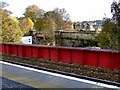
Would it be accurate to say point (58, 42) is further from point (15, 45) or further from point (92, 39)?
point (15, 45)

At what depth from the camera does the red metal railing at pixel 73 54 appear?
7766 mm

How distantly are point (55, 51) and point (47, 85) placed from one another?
171 inches

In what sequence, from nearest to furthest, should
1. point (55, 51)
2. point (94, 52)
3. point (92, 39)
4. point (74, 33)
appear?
point (94, 52) → point (55, 51) → point (92, 39) → point (74, 33)

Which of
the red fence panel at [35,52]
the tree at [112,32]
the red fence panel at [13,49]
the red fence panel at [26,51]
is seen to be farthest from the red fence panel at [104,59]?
the red fence panel at [13,49]

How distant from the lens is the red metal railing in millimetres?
7766

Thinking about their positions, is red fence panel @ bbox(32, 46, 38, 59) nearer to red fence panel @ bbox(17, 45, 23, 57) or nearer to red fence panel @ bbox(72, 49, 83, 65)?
red fence panel @ bbox(17, 45, 23, 57)

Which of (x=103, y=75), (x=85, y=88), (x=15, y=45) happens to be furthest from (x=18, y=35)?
(x=85, y=88)

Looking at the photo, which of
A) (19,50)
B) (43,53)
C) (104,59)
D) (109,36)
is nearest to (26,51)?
(19,50)

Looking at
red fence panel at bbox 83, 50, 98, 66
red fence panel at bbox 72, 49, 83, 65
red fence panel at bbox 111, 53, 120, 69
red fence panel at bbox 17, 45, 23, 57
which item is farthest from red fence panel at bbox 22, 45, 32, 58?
red fence panel at bbox 111, 53, 120, 69

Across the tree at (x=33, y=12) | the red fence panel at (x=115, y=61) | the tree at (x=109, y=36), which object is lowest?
the red fence panel at (x=115, y=61)

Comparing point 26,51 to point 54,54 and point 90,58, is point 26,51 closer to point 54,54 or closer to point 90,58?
point 54,54

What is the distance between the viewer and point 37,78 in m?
6.64

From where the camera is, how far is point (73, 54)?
30.0 feet

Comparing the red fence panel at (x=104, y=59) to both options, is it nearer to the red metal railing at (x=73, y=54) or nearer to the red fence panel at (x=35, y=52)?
the red metal railing at (x=73, y=54)
